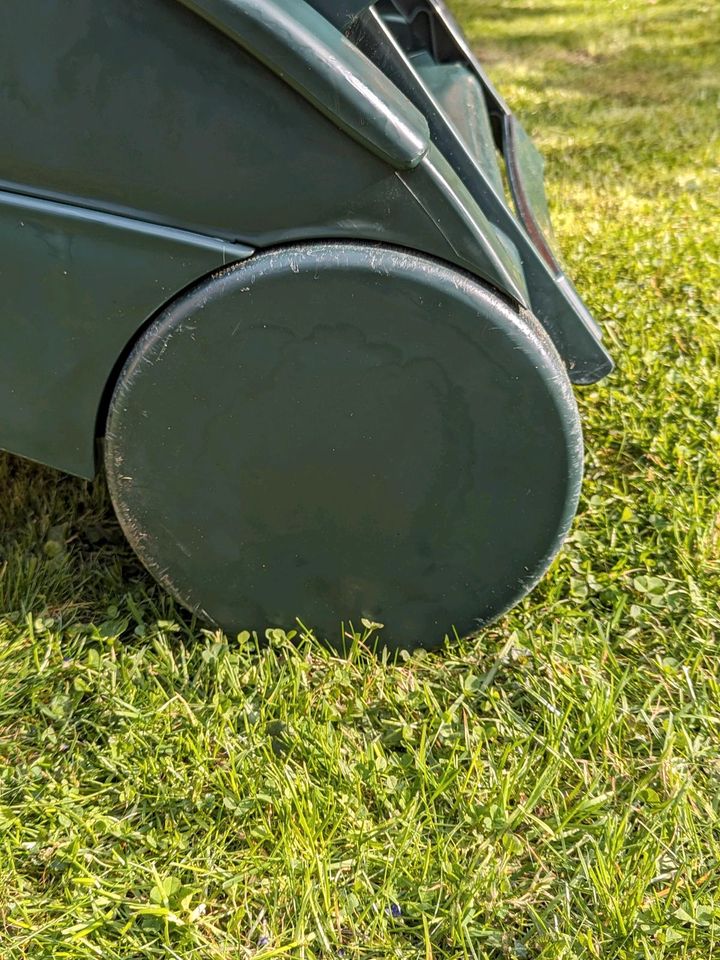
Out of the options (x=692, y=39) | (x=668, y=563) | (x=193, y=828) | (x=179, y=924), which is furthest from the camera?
(x=692, y=39)

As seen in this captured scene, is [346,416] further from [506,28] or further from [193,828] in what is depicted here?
[506,28]

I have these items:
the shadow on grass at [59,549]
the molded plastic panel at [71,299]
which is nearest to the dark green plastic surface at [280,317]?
the molded plastic panel at [71,299]

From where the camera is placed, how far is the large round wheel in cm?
131

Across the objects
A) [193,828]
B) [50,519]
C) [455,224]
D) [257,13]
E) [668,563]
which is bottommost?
[668,563]

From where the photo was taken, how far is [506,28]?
8812 millimetres

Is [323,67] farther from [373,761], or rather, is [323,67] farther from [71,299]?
[373,761]

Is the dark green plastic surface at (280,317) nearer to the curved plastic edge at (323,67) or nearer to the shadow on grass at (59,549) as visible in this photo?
the curved plastic edge at (323,67)

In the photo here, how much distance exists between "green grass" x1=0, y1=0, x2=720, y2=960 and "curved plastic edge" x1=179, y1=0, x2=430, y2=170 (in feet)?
2.91

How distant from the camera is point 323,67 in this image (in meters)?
1.15

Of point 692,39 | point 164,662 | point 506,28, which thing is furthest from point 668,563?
point 506,28

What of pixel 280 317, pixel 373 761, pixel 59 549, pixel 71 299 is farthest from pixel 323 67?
pixel 59 549

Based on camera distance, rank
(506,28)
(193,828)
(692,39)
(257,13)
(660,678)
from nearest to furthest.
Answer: (257,13) < (193,828) < (660,678) < (692,39) < (506,28)

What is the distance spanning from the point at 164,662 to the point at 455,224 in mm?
939

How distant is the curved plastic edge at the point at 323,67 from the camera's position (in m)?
1.13
